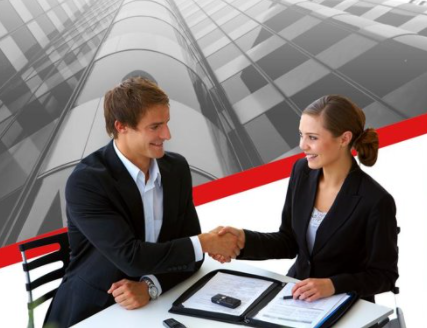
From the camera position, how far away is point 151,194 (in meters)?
2.34

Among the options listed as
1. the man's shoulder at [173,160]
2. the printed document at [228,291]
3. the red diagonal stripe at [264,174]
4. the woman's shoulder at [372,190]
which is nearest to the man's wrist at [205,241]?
the printed document at [228,291]

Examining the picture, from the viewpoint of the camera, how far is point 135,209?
227cm

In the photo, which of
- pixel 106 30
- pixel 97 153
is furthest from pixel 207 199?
pixel 106 30

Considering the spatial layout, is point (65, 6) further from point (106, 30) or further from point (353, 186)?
point (353, 186)

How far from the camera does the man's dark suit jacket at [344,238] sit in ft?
7.13

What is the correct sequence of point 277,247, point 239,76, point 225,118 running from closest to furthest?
point 277,247 → point 225,118 → point 239,76

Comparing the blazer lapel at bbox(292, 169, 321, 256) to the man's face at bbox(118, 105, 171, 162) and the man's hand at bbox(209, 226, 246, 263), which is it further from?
the man's face at bbox(118, 105, 171, 162)

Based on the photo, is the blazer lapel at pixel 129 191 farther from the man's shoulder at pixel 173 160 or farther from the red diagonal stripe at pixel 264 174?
the red diagonal stripe at pixel 264 174

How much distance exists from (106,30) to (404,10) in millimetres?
3900

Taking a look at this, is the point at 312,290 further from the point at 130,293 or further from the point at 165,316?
the point at 130,293

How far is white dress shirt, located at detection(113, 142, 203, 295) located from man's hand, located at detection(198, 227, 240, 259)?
0.19m

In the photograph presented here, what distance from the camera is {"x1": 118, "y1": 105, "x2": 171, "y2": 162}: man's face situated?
226 cm

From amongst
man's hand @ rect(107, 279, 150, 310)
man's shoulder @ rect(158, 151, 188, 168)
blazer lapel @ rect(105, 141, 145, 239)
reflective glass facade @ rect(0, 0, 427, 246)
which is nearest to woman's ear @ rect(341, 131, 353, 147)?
man's shoulder @ rect(158, 151, 188, 168)

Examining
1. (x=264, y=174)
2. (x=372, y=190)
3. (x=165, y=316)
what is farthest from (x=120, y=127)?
(x=264, y=174)
